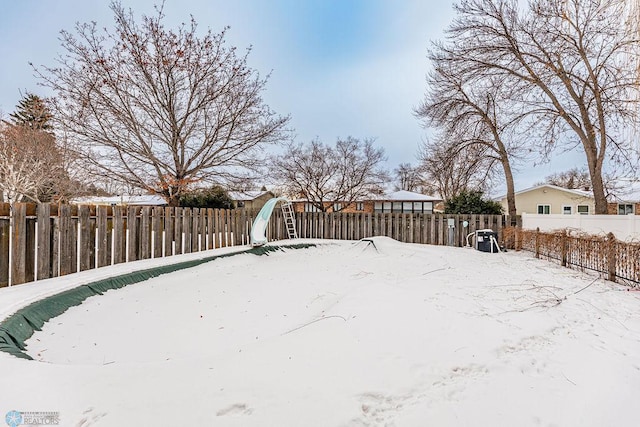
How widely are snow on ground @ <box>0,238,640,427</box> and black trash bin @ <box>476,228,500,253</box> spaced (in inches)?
206

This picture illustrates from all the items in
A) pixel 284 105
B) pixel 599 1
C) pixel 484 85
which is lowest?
pixel 599 1

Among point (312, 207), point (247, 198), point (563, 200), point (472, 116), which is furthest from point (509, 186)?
point (247, 198)

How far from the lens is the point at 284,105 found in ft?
40.6

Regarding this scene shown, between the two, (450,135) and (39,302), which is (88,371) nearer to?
(39,302)

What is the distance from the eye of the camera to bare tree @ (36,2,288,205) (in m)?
8.66

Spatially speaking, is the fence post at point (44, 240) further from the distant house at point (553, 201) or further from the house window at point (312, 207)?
the distant house at point (553, 201)

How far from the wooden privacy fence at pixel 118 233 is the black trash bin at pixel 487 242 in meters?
1.39

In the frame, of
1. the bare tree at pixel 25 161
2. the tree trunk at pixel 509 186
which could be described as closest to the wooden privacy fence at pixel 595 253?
the tree trunk at pixel 509 186

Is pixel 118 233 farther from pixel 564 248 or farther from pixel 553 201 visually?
pixel 553 201

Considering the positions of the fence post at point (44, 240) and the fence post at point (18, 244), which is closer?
the fence post at point (18, 244)

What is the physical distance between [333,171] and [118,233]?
12.9 m

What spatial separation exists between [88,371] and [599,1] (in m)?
7.51

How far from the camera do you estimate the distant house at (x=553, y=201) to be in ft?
69.5

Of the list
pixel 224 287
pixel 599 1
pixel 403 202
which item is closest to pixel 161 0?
pixel 224 287
